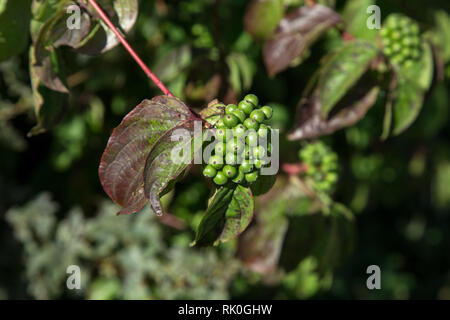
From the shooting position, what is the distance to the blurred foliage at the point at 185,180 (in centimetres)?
147

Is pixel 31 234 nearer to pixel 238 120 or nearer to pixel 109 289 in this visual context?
pixel 109 289

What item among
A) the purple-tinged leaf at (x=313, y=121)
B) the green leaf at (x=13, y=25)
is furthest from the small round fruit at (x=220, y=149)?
the green leaf at (x=13, y=25)

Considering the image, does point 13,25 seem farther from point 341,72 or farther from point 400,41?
point 400,41

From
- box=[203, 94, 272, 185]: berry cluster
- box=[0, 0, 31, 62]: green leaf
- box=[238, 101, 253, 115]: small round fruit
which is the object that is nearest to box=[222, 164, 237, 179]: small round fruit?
box=[203, 94, 272, 185]: berry cluster

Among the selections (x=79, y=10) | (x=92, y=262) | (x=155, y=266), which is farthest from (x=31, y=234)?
(x=79, y=10)

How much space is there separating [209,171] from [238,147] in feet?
0.22

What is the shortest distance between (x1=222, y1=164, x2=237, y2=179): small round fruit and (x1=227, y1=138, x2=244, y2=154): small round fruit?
0.03m

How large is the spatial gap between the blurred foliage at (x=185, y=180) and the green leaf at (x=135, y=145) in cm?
38

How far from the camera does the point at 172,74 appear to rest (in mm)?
1463

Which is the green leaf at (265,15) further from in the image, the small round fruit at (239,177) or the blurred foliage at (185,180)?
the small round fruit at (239,177)

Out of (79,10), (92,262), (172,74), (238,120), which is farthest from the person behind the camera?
(92,262)

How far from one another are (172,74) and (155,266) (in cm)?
73

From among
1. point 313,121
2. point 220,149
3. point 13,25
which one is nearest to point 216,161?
point 220,149

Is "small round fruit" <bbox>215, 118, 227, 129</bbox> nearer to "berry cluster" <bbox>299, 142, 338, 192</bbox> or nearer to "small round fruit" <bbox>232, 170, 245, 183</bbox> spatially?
"small round fruit" <bbox>232, 170, 245, 183</bbox>
